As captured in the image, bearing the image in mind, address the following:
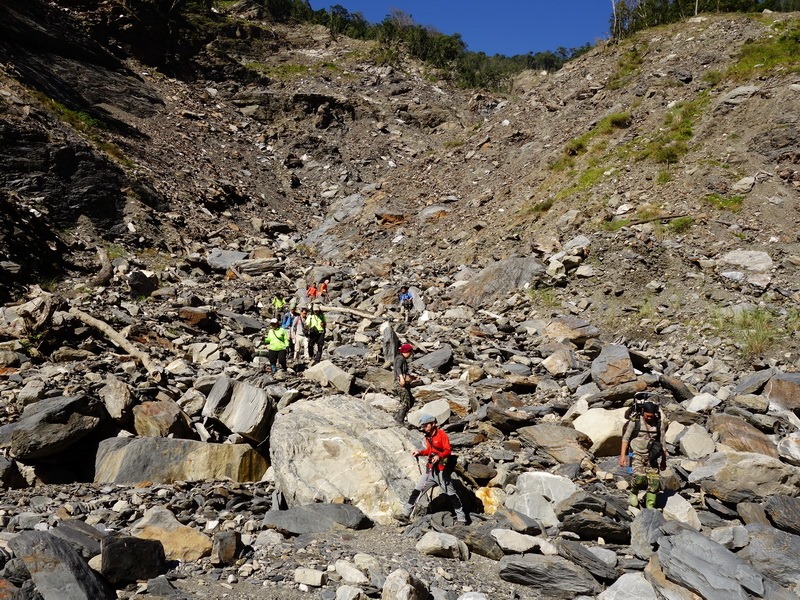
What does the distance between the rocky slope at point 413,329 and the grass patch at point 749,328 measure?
71 millimetres

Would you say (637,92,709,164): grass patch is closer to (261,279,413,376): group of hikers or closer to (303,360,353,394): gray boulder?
(261,279,413,376): group of hikers

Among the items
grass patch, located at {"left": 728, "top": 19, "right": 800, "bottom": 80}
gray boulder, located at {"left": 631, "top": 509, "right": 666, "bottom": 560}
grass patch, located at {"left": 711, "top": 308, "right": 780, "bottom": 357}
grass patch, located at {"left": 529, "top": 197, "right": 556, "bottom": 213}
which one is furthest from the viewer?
grass patch, located at {"left": 728, "top": 19, "right": 800, "bottom": 80}

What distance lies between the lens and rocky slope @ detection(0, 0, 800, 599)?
5.71m

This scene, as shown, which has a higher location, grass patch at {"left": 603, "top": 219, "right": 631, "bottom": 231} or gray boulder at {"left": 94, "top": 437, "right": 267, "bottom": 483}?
grass patch at {"left": 603, "top": 219, "right": 631, "bottom": 231}

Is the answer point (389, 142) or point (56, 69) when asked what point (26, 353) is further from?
point (389, 142)

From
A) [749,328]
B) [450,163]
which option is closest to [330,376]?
[749,328]

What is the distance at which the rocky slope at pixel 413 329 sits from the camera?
5.71 meters

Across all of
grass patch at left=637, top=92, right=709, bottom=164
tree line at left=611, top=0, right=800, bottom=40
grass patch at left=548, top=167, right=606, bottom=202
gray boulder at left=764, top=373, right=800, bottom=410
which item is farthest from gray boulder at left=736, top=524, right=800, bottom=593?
tree line at left=611, top=0, right=800, bottom=40

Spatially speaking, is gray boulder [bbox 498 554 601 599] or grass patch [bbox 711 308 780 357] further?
grass patch [bbox 711 308 780 357]

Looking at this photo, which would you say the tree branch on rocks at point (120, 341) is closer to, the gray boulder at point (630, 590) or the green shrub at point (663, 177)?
the gray boulder at point (630, 590)

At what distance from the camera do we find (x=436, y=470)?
676 centimetres

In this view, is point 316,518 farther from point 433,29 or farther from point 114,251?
point 433,29

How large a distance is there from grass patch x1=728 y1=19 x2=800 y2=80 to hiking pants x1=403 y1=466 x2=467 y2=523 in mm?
21395

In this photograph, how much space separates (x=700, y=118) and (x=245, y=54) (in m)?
41.6
